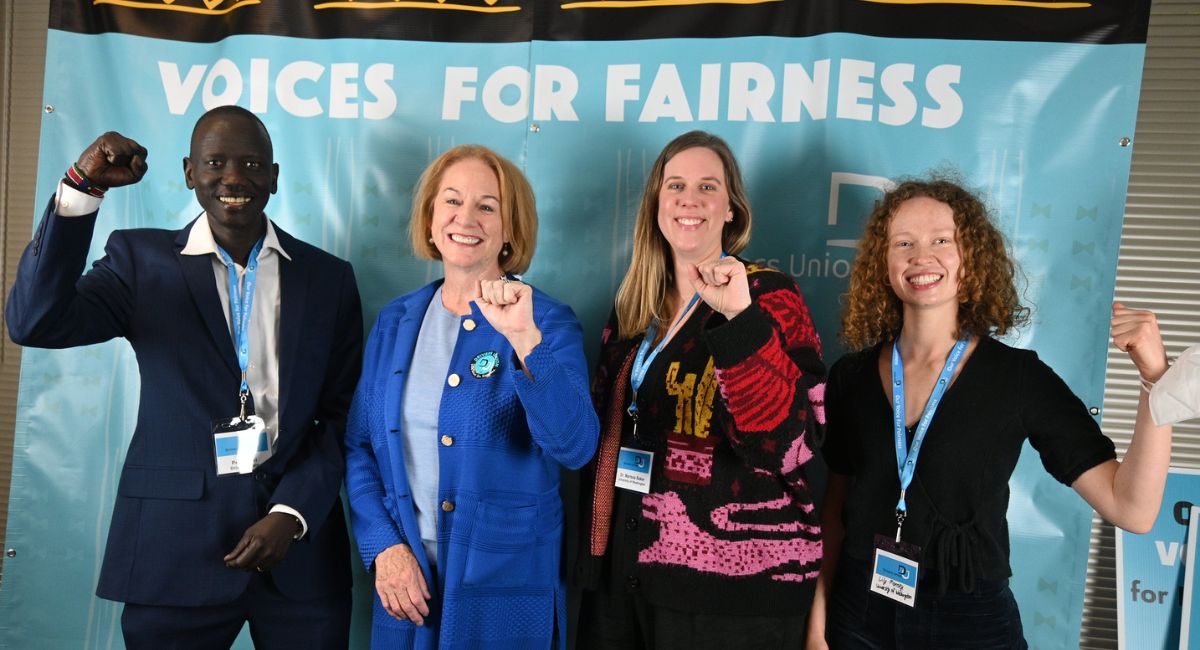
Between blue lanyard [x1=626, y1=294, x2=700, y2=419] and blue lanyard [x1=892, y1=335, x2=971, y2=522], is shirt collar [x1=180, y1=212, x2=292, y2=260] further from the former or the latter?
blue lanyard [x1=892, y1=335, x2=971, y2=522]

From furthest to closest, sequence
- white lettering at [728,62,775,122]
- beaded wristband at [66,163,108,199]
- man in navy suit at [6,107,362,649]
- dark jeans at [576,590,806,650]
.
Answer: white lettering at [728,62,775,122]
man in navy suit at [6,107,362,649]
dark jeans at [576,590,806,650]
beaded wristband at [66,163,108,199]

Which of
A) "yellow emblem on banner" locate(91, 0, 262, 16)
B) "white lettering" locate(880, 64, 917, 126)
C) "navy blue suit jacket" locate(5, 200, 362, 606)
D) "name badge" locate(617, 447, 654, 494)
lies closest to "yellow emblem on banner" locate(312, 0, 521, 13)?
"yellow emblem on banner" locate(91, 0, 262, 16)

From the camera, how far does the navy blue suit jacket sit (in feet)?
6.80

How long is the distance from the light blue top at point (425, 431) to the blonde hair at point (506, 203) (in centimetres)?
31

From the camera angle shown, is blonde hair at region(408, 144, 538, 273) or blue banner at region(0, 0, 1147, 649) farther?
blue banner at region(0, 0, 1147, 649)

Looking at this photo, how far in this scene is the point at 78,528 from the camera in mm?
2988

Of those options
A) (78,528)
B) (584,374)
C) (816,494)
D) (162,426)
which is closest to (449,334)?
(584,374)

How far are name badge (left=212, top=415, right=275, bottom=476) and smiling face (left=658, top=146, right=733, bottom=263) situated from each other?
119cm

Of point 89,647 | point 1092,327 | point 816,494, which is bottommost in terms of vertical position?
point 89,647

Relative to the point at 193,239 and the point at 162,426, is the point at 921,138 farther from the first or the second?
the point at 162,426

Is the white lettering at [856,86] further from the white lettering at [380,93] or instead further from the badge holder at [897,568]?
the white lettering at [380,93]

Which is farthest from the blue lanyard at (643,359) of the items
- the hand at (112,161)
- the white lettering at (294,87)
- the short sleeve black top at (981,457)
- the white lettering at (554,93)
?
the white lettering at (294,87)

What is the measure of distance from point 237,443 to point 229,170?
695mm

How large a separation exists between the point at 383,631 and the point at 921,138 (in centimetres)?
213
